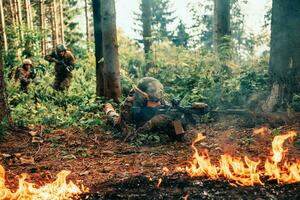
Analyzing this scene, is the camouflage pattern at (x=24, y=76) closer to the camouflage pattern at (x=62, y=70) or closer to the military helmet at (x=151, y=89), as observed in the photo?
the camouflage pattern at (x=62, y=70)

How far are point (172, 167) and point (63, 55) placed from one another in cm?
906

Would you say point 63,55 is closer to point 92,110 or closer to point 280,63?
point 92,110

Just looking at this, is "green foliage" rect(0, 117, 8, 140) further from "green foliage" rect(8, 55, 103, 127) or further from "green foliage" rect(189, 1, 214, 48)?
"green foliage" rect(189, 1, 214, 48)

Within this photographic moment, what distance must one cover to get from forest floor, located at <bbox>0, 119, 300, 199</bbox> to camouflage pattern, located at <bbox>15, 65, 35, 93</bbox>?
5541mm

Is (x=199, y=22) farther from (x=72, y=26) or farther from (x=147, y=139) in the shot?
(x=72, y=26)

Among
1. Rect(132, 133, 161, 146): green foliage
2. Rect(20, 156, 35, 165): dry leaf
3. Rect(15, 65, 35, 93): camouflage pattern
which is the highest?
Rect(15, 65, 35, 93): camouflage pattern

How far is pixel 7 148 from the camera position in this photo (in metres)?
7.13

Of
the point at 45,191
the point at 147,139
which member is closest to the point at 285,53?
the point at 147,139

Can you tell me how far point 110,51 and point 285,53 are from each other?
460 cm

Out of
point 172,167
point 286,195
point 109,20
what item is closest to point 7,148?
point 172,167

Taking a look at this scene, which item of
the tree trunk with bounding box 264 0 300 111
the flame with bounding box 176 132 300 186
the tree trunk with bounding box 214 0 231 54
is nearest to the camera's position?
the flame with bounding box 176 132 300 186

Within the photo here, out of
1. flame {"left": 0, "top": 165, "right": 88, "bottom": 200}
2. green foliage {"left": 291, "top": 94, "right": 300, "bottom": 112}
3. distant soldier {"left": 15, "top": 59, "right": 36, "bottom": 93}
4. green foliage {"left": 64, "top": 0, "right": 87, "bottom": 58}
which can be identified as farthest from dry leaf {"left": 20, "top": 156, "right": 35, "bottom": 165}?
green foliage {"left": 64, "top": 0, "right": 87, "bottom": 58}

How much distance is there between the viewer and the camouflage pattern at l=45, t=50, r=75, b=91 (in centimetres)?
1347

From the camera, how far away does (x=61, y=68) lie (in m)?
13.5
